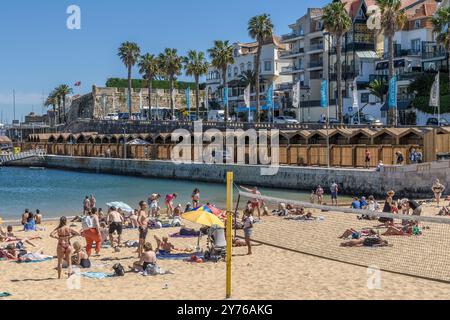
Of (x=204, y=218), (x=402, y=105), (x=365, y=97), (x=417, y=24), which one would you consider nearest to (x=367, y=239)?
(x=204, y=218)

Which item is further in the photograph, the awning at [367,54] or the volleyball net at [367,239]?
the awning at [367,54]

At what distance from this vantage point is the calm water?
36969 mm

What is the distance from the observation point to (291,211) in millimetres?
25969

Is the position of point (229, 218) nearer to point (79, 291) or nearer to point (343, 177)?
point (79, 291)

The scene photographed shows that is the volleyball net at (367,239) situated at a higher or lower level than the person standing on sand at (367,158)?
lower

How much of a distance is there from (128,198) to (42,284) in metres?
27.0

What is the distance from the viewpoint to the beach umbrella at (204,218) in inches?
647

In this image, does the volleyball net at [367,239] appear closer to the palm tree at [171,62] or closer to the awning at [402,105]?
the awning at [402,105]

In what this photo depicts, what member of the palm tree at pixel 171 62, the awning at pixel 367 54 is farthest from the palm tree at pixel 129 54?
the awning at pixel 367 54

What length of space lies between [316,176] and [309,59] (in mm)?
38769

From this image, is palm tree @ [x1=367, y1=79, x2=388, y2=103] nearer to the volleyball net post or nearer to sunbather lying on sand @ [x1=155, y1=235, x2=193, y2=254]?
sunbather lying on sand @ [x1=155, y1=235, x2=193, y2=254]

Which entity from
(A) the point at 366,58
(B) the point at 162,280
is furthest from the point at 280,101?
(B) the point at 162,280

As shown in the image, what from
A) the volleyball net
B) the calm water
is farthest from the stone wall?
the volleyball net

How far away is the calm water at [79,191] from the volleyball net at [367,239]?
44.2ft
